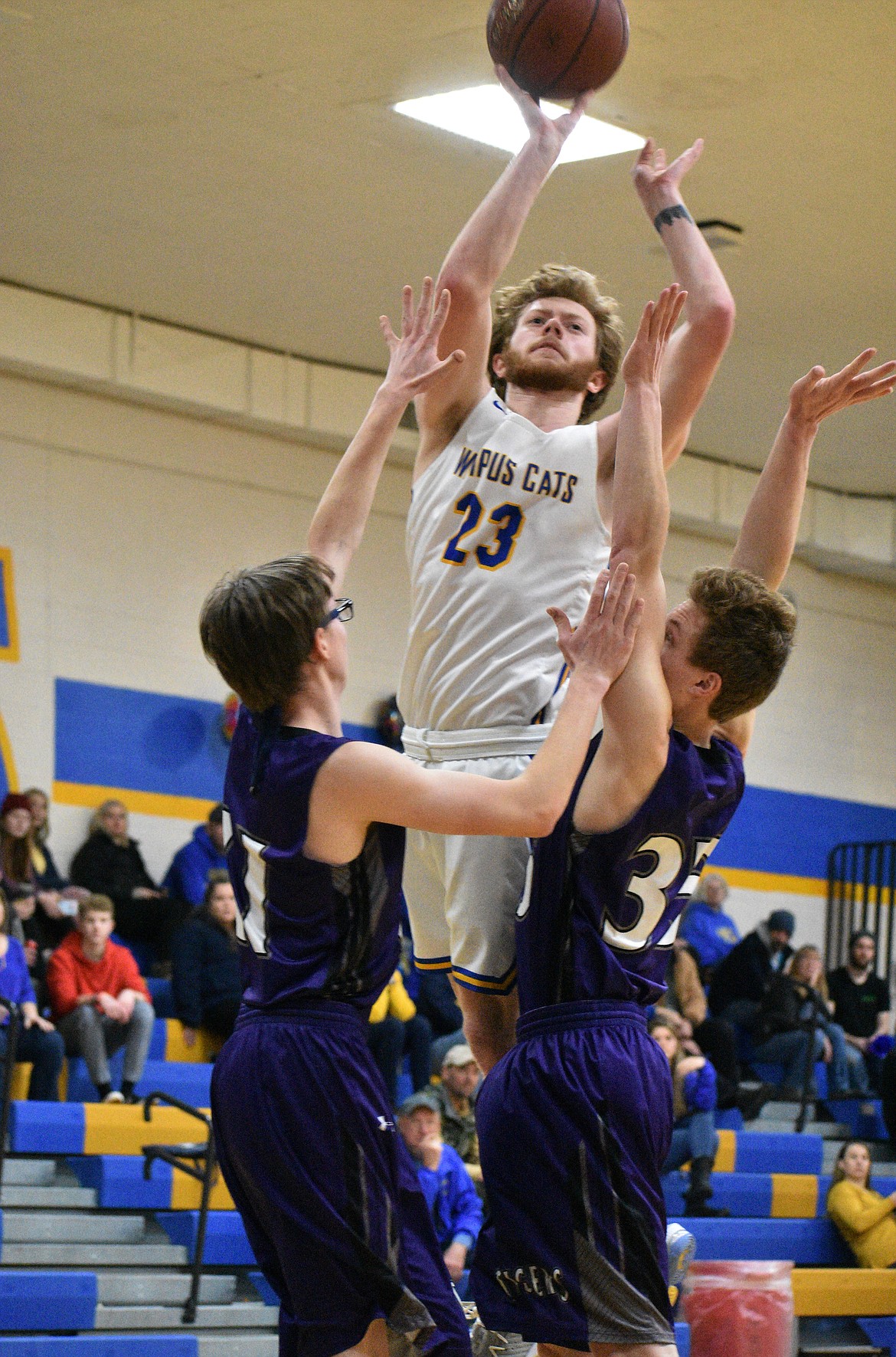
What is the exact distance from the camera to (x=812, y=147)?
11062mm

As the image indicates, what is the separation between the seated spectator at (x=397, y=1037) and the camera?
11.2 m

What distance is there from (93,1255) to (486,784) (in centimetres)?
658

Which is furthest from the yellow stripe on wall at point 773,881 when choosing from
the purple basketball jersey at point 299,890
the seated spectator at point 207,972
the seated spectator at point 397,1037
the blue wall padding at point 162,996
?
the purple basketball jersey at point 299,890

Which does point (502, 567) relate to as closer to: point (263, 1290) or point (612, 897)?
point (612, 897)

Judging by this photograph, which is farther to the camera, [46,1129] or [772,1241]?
[772,1241]

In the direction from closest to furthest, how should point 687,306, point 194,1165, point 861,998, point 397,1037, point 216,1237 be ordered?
point 687,306 < point 216,1237 < point 194,1165 < point 397,1037 < point 861,998

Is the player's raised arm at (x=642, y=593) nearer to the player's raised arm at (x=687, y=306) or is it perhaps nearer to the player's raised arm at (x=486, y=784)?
the player's raised arm at (x=486, y=784)

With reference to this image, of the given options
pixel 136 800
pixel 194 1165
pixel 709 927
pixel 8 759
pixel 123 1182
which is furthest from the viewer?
pixel 709 927

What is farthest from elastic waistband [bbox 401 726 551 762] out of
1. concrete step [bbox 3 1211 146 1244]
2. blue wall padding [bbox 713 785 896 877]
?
blue wall padding [bbox 713 785 896 877]

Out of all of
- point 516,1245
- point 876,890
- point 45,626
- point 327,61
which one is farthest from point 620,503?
point 876,890

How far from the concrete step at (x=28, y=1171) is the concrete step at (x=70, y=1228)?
0.90 feet

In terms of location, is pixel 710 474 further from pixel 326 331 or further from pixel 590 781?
pixel 590 781

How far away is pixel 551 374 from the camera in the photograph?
4.75m

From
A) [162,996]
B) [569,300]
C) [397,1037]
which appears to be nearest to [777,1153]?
[397,1037]
